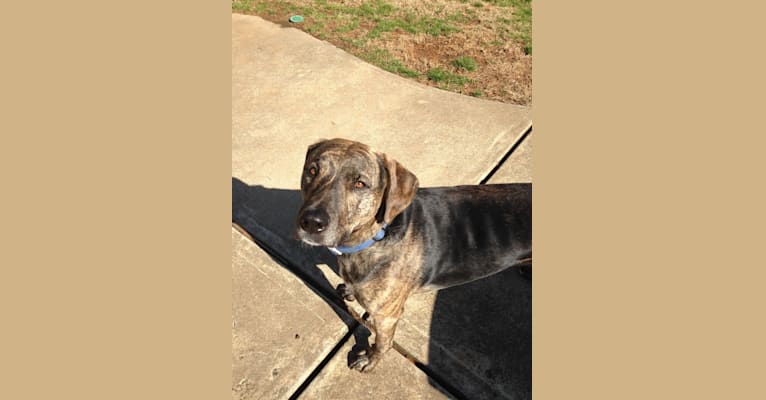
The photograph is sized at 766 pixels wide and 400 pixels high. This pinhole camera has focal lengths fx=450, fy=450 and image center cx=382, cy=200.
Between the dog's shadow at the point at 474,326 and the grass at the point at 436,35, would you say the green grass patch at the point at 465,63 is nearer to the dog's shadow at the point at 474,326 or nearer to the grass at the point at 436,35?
the grass at the point at 436,35

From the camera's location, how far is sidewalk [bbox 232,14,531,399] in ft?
12.9

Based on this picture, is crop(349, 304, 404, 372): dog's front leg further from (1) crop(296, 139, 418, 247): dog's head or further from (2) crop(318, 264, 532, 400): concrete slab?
(1) crop(296, 139, 418, 247): dog's head

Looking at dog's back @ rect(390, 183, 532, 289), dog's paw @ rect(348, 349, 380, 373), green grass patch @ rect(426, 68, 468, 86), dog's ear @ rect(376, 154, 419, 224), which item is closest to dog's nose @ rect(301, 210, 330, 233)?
dog's ear @ rect(376, 154, 419, 224)

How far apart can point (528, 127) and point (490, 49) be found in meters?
2.48

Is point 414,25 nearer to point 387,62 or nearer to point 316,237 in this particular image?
point 387,62

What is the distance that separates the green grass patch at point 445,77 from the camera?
7246 millimetres

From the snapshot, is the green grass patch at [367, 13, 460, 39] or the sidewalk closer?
the sidewalk

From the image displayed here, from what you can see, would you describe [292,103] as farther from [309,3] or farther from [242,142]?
[309,3]

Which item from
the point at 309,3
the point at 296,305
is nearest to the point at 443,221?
the point at 296,305

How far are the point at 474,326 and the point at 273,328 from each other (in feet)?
6.24

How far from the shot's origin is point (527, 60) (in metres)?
7.80

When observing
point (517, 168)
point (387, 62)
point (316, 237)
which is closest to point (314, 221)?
point (316, 237)

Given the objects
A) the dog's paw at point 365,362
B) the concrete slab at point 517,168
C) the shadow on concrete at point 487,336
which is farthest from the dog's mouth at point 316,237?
the concrete slab at point 517,168

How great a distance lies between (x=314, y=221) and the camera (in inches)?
119
